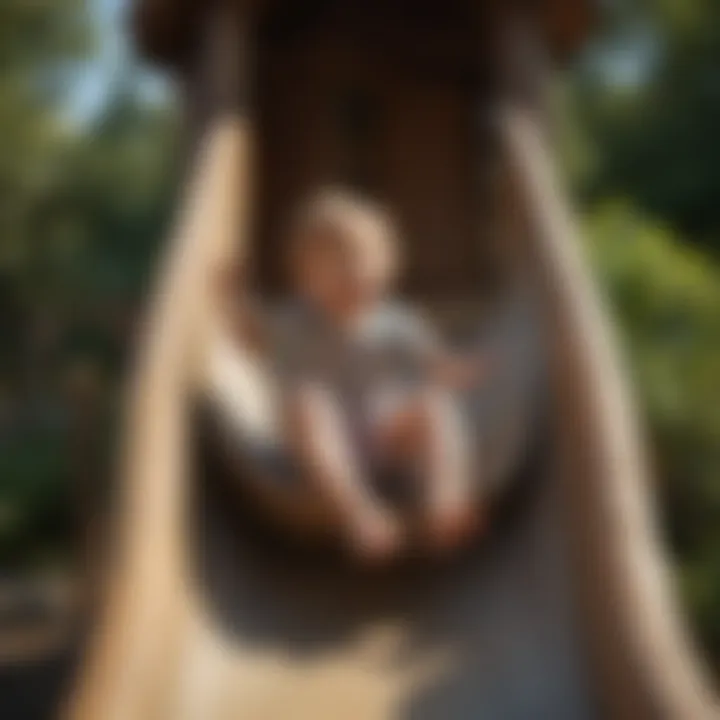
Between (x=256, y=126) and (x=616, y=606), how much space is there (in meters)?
1.17

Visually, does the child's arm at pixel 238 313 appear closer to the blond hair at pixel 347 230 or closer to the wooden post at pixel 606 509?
the blond hair at pixel 347 230

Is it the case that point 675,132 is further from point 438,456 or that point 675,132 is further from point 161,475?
point 161,475

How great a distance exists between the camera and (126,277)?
4035 mm

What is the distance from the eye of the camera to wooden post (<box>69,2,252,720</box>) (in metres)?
1.37

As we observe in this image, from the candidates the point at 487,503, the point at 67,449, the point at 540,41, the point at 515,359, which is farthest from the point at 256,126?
the point at 67,449

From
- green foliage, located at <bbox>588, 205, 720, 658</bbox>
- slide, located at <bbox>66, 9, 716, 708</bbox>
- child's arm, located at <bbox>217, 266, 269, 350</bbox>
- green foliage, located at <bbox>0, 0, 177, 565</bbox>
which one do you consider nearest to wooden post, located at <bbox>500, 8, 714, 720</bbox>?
slide, located at <bbox>66, 9, 716, 708</bbox>

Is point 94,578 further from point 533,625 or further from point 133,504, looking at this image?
point 533,625

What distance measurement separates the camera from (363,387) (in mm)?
1760

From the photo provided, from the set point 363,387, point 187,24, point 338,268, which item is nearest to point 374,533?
point 363,387

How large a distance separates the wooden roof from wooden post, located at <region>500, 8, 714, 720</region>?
57cm

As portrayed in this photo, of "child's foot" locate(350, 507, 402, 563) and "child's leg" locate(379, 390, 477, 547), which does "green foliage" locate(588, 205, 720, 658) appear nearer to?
"child's leg" locate(379, 390, 477, 547)

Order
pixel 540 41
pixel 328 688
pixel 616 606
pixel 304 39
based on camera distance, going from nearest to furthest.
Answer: pixel 616 606 < pixel 328 688 < pixel 540 41 < pixel 304 39

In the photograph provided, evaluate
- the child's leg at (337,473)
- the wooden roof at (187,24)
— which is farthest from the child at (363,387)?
the wooden roof at (187,24)

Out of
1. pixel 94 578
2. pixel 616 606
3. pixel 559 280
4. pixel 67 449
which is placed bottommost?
pixel 616 606
